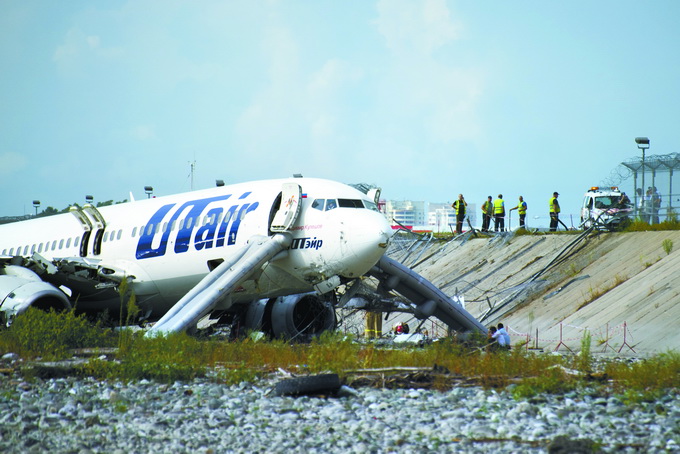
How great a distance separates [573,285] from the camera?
24.3 metres

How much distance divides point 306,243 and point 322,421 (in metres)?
8.82

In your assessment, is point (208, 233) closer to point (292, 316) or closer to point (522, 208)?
point (292, 316)

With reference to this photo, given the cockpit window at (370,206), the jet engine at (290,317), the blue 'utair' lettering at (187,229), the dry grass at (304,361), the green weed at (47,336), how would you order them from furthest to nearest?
the jet engine at (290,317) → the blue 'utair' lettering at (187,229) → the cockpit window at (370,206) → the green weed at (47,336) → the dry grass at (304,361)

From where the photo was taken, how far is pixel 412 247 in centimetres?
3669

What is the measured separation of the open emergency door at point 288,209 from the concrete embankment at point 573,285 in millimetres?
5267

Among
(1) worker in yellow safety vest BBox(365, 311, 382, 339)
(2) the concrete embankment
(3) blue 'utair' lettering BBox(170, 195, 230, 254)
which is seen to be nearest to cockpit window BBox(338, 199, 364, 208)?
(3) blue 'utair' lettering BBox(170, 195, 230, 254)

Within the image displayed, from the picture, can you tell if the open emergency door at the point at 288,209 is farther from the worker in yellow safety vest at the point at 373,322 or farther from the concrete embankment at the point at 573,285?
the worker in yellow safety vest at the point at 373,322

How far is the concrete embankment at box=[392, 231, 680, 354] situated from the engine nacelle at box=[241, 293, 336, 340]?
4.80 meters

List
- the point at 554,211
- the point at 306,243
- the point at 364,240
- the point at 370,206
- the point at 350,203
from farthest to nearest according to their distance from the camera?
1. the point at 554,211
2. the point at 370,206
3. the point at 350,203
4. the point at 306,243
5. the point at 364,240

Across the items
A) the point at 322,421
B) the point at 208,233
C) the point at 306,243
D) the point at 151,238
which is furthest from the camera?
the point at 151,238

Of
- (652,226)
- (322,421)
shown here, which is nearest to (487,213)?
(652,226)

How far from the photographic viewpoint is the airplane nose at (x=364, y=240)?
1758 cm

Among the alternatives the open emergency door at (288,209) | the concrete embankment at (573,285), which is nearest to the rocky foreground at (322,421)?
the open emergency door at (288,209)

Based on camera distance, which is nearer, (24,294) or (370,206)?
(24,294)
